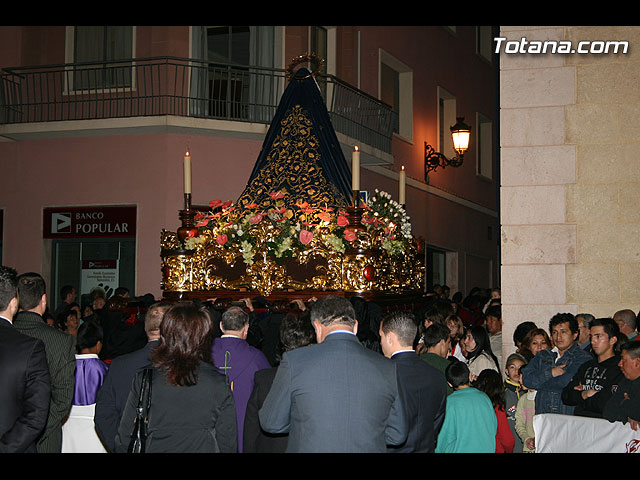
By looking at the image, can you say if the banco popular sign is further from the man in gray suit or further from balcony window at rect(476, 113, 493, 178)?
the man in gray suit

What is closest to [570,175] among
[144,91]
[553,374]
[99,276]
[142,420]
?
[553,374]

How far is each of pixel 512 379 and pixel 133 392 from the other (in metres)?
2.99

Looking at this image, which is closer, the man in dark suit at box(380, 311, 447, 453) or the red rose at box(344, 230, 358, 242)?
the man in dark suit at box(380, 311, 447, 453)

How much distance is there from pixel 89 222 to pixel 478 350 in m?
8.94

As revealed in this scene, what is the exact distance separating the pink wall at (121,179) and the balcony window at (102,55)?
903 millimetres

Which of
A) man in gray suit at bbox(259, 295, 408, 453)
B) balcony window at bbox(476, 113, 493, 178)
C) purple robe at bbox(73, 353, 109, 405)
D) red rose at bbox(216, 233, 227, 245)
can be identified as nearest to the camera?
man in gray suit at bbox(259, 295, 408, 453)

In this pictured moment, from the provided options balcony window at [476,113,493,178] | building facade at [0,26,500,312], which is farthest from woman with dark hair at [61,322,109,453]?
balcony window at [476,113,493,178]

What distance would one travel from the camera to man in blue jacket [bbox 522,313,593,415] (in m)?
5.24

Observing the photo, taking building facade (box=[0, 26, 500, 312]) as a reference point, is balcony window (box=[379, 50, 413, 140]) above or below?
above

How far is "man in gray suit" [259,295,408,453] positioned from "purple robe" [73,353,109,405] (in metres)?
1.77

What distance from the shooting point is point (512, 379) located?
Result: 5844 millimetres

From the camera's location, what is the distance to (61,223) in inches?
543

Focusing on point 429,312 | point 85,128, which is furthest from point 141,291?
point 429,312

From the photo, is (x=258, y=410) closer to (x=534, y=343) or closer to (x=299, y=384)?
(x=299, y=384)
